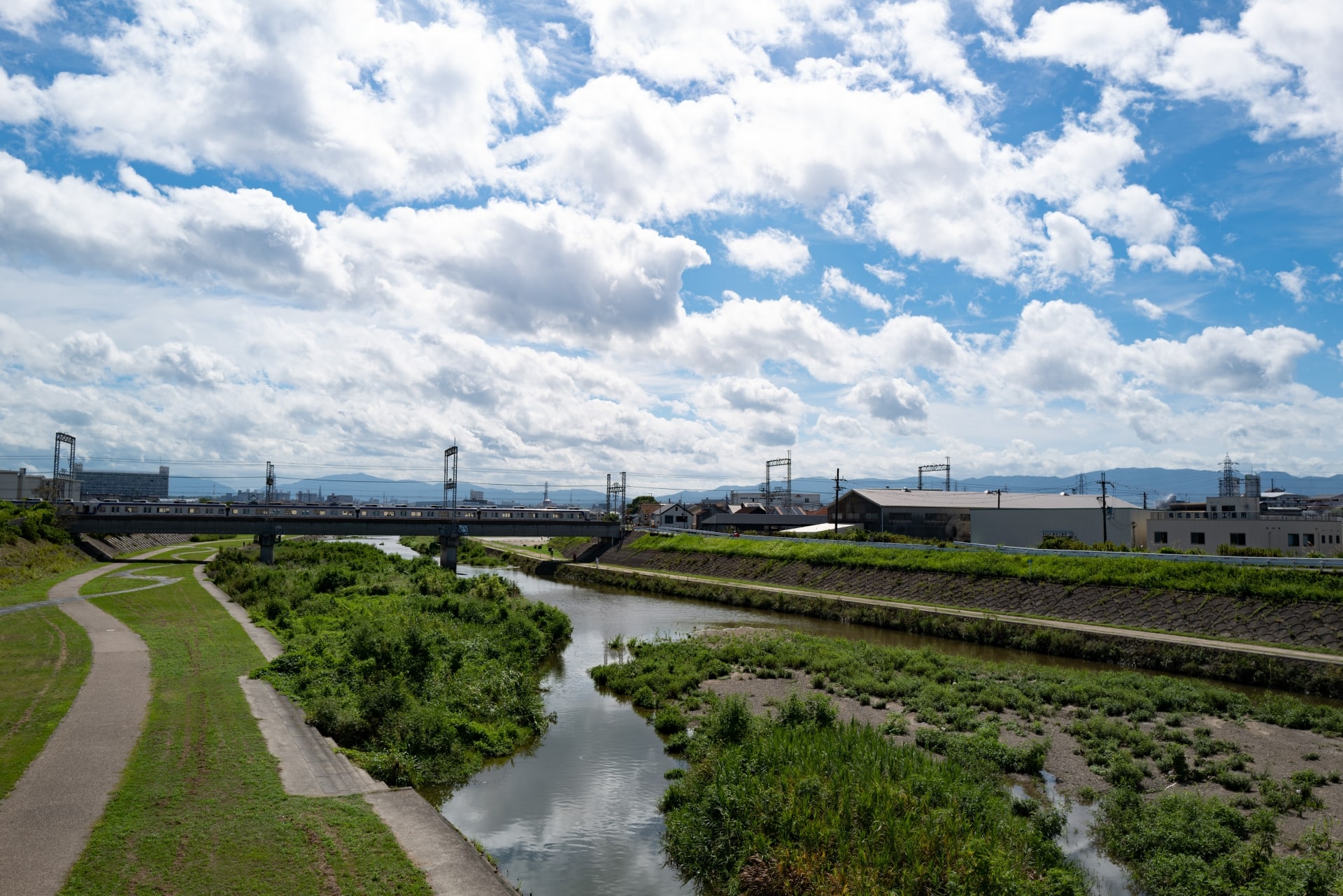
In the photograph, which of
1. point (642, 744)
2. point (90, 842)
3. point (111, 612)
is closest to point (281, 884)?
point (90, 842)

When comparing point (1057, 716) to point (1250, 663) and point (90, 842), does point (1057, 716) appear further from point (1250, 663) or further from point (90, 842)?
point (90, 842)

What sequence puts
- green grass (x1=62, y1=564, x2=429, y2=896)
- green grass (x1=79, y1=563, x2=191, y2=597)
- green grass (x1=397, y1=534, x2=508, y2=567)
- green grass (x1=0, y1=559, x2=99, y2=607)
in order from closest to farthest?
green grass (x1=62, y1=564, x2=429, y2=896) → green grass (x1=0, y1=559, x2=99, y2=607) → green grass (x1=79, y1=563, x2=191, y2=597) → green grass (x1=397, y1=534, x2=508, y2=567)

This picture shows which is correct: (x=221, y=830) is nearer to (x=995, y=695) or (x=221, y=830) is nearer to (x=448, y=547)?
(x=995, y=695)

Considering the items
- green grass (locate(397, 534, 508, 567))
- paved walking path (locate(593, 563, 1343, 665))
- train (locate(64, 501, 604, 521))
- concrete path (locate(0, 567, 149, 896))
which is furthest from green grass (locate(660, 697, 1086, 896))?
green grass (locate(397, 534, 508, 567))

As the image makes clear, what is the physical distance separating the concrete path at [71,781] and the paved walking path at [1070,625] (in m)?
38.7

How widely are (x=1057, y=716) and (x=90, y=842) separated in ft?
83.1

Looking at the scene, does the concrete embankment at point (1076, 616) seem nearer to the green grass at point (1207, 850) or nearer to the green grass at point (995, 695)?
the green grass at point (995, 695)

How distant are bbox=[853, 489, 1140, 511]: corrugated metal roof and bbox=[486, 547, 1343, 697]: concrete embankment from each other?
1049 inches

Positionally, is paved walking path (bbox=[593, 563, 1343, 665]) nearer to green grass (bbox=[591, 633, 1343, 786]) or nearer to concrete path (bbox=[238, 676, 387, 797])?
green grass (bbox=[591, 633, 1343, 786])

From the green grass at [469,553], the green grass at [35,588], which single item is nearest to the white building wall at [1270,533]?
the green grass at [469,553]

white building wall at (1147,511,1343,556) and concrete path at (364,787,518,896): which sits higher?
white building wall at (1147,511,1343,556)

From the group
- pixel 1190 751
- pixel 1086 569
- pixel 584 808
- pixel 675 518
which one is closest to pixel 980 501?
pixel 1086 569

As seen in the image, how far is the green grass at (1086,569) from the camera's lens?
3838 centimetres

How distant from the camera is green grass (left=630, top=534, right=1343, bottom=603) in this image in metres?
38.4
